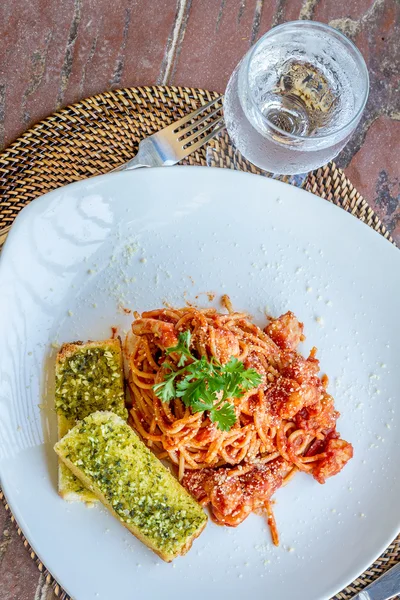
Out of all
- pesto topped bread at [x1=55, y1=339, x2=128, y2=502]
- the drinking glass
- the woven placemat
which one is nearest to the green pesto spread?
pesto topped bread at [x1=55, y1=339, x2=128, y2=502]

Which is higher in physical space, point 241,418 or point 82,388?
point 241,418

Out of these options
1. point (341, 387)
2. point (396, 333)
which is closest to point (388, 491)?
point (341, 387)

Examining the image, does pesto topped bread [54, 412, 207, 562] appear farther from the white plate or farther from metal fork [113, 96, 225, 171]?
metal fork [113, 96, 225, 171]

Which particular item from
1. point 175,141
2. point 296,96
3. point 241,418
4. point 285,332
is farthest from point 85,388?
point 296,96

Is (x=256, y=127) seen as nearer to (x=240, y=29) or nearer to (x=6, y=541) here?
(x=240, y=29)

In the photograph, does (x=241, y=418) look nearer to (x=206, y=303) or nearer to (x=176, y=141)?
(x=206, y=303)
